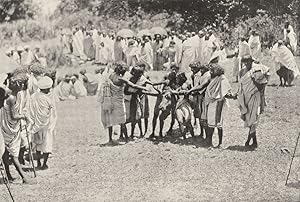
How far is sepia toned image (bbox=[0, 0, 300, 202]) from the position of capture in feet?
18.9

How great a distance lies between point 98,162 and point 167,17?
244 cm

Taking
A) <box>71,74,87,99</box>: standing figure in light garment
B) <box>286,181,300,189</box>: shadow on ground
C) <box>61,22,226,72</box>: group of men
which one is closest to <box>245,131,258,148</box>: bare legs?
<box>286,181,300,189</box>: shadow on ground

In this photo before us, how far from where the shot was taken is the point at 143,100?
7469 mm

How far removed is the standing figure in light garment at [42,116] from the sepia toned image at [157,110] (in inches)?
0.5

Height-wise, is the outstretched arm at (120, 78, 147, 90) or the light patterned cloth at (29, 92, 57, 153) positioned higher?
the outstretched arm at (120, 78, 147, 90)

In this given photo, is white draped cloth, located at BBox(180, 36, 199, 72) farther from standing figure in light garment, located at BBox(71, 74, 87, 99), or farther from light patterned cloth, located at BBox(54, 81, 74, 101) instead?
light patterned cloth, located at BBox(54, 81, 74, 101)

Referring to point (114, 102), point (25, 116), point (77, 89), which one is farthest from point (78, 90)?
point (25, 116)

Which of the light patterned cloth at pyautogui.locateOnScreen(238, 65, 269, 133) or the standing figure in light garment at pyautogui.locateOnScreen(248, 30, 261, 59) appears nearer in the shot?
the light patterned cloth at pyautogui.locateOnScreen(238, 65, 269, 133)

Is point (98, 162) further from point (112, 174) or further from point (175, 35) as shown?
point (175, 35)

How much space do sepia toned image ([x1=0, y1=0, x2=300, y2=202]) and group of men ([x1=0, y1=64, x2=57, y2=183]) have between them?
0.04ft

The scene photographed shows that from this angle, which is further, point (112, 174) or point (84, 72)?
point (84, 72)

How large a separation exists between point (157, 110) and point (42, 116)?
160cm

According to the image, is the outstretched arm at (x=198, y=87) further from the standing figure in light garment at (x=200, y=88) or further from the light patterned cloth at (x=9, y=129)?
the light patterned cloth at (x=9, y=129)

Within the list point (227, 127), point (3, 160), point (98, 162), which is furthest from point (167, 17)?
point (3, 160)
